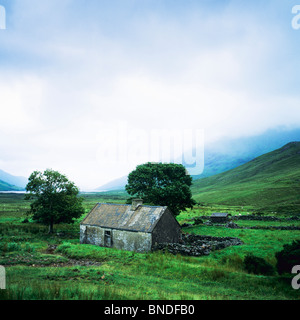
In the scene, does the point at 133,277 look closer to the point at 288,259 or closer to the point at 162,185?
the point at 288,259

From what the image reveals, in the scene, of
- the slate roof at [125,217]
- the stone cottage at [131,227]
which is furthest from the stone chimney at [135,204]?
the slate roof at [125,217]

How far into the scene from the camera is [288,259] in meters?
16.9

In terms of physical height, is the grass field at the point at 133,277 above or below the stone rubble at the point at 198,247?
above

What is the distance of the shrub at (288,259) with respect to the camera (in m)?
16.4

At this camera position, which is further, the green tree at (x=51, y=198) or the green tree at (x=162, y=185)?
the green tree at (x=162, y=185)

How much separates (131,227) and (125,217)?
2378 millimetres

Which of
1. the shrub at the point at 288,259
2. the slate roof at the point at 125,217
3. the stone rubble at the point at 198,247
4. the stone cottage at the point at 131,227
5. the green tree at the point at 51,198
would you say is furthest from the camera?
the green tree at the point at 51,198

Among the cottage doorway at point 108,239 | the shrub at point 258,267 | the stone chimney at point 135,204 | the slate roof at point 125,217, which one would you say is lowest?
the cottage doorway at point 108,239

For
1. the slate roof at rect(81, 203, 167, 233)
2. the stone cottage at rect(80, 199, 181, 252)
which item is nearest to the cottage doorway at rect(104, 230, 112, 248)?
the stone cottage at rect(80, 199, 181, 252)

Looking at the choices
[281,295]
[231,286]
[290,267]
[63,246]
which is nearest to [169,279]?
[231,286]

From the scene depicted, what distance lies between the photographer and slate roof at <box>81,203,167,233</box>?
88.4ft

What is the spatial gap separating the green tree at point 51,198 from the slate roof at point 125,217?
5594 mm

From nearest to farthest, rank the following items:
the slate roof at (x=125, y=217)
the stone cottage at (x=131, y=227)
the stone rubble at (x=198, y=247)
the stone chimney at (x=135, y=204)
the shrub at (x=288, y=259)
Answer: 1. the shrub at (x=288, y=259)
2. the stone rubble at (x=198, y=247)
3. the stone cottage at (x=131, y=227)
4. the slate roof at (x=125, y=217)
5. the stone chimney at (x=135, y=204)

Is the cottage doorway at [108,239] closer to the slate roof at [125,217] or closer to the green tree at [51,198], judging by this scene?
the slate roof at [125,217]
